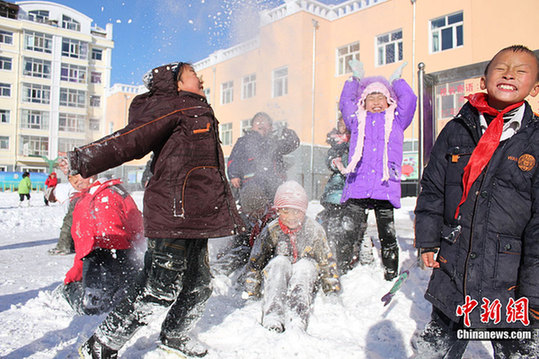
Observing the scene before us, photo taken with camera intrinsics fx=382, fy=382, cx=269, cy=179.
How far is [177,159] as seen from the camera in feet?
6.87

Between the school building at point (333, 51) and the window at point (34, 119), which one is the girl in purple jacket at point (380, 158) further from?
the window at point (34, 119)

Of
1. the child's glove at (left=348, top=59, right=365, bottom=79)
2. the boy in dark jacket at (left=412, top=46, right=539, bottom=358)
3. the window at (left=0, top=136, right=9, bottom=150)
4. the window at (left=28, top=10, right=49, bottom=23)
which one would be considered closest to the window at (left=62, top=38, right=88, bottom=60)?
the window at (left=28, top=10, right=49, bottom=23)

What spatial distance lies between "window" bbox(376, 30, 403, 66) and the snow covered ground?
1470 centimetres

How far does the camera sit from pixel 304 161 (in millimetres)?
16547

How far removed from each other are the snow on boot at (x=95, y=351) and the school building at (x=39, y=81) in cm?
3839

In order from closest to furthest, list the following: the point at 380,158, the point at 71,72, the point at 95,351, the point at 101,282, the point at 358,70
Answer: the point at 95,351, the point at 101,282, the point at 380,158, the point at 358,70, the point at 71,72

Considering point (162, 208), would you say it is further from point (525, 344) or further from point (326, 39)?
point (326, 39)

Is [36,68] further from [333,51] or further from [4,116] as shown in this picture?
[333,51]

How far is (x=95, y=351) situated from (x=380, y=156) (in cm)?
261

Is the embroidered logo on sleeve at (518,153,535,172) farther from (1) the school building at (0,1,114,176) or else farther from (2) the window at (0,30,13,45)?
(2) the window at (0,30,13,45)

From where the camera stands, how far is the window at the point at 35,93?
125ft

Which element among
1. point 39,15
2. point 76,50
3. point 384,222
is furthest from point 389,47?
point 39,15

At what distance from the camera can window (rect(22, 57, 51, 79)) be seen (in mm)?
38469

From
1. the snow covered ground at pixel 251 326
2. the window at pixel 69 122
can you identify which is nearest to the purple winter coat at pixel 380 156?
the snow covered ground at pixel 251 326
